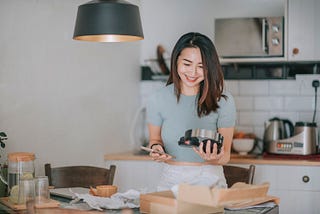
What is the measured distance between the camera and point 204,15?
482cm

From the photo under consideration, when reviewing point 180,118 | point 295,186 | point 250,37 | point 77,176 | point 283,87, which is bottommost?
point 295,186

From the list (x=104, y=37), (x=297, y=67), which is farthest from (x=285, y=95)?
(x=104, y=37)

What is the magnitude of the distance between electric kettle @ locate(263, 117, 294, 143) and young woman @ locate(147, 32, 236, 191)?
1.59 m

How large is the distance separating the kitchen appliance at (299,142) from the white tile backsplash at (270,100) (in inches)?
11.2

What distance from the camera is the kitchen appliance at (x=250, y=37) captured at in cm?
441

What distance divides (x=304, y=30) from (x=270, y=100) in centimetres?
67

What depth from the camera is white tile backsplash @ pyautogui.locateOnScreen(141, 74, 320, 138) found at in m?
4.69

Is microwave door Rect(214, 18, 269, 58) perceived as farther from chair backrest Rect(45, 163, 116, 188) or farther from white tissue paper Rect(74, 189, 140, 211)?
white tissue paper Rect(74, 189, 140, 211)

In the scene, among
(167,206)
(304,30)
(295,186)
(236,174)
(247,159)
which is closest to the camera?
(167,206)

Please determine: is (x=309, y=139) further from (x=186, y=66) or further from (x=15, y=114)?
(x=15, y=114)

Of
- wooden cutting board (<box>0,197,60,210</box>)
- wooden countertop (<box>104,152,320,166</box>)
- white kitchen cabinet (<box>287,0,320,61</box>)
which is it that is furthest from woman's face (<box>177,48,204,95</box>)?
white kitchen cabinet (<box>287,0,320,61</box>)

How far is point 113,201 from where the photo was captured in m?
2.48

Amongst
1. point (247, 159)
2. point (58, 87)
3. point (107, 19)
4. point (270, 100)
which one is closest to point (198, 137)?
point (107, 19)

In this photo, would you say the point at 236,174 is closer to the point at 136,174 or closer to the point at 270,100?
the point at 136,174
